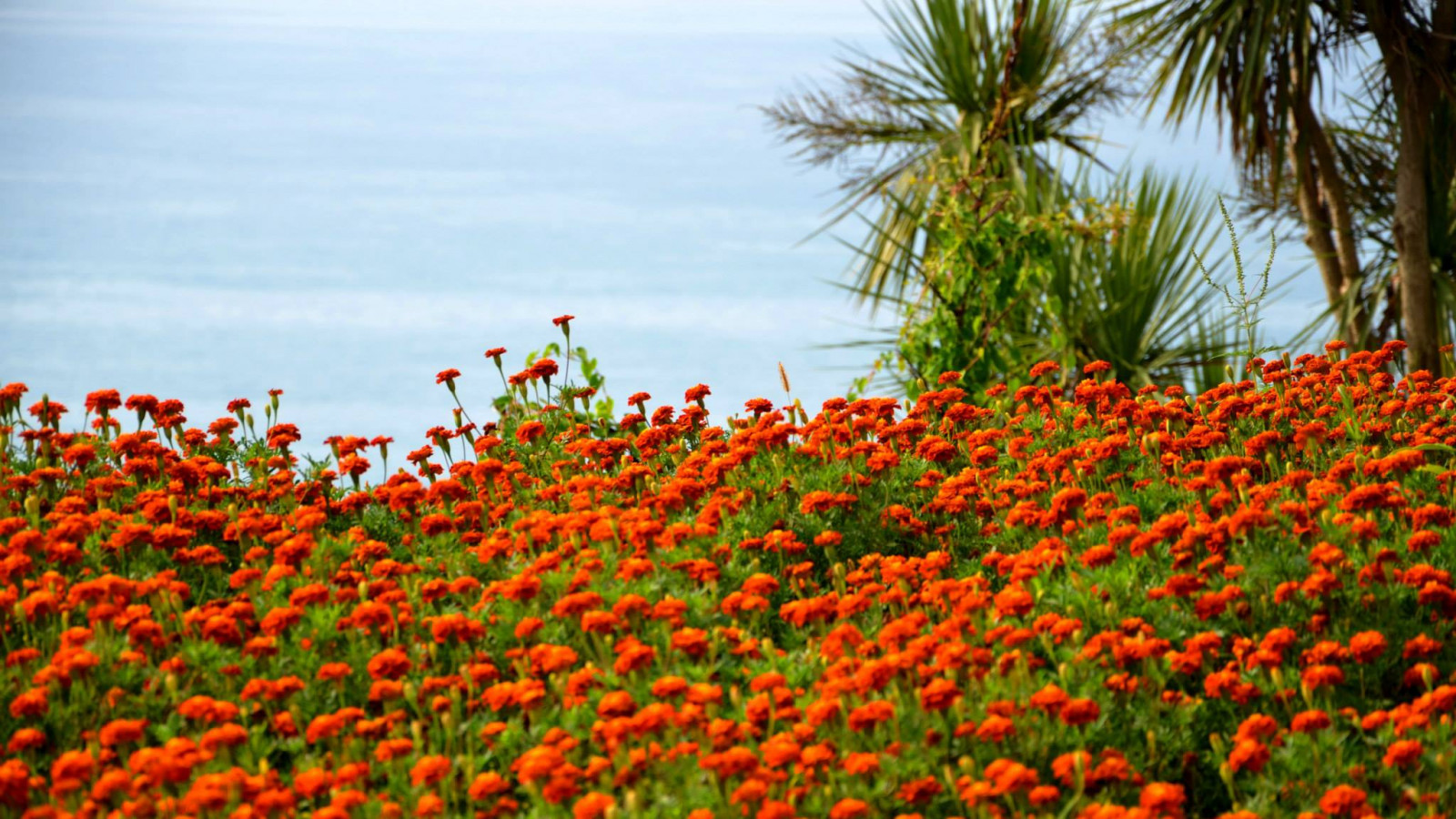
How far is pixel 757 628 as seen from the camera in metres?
3.77

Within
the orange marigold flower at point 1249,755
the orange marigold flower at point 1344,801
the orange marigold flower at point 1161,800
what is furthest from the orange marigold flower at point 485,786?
the orange marigold flower at point 1344,801

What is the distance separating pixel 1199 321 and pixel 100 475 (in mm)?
9358

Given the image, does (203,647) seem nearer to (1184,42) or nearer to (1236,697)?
(1236,697)

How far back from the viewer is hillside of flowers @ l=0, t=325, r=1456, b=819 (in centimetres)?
296

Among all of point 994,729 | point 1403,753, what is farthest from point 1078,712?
point 1403,753

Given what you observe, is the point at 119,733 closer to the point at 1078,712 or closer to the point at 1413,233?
the point at 1078,712

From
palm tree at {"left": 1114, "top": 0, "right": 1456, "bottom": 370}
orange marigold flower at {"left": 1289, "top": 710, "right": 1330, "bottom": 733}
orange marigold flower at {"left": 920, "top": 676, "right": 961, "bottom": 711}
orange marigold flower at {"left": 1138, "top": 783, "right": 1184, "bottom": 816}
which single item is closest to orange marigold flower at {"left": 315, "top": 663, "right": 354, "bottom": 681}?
orange marigold flower at {"left": 920, "top": 676, "right": 961, "bottom": 711}

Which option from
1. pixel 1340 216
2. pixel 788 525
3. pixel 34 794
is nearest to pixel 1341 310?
pixel 1340 216

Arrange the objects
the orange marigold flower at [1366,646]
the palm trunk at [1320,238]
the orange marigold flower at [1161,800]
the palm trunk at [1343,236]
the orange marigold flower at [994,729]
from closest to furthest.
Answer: the orange marigold flower at [1161,800]
the orange marigold flower at [994,729]
the orange marigold flower at [1366,646]
the palm trunk at [1343,236]
the palm trunk at [1320,238]

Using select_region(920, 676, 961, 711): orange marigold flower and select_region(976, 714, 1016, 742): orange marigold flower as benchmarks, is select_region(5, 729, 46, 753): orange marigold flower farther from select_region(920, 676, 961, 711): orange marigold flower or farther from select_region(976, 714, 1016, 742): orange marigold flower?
select_region(976, 714, 1016, 742): orange marigold flower

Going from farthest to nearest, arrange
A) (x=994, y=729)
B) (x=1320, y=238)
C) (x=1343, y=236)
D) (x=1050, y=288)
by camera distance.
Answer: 1. (x=1320, y=238)
2. (x=1343, y=236)
3. (x=1050, y=288)
4. (x=994, y=729)

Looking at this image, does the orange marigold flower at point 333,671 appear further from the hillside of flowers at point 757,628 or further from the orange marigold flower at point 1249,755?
the orange marigold flower at point 1249,755

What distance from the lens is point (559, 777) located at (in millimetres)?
2793

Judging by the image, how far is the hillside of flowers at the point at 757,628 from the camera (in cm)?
296
